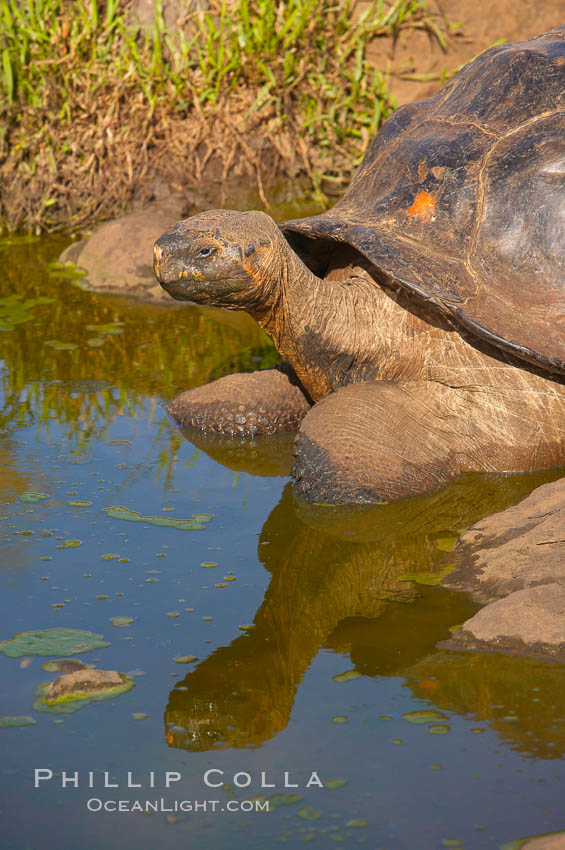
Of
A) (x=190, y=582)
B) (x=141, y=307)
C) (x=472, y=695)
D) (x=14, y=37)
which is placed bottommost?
(x=141, y=307)

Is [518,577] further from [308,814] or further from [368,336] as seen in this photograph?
[368,336]

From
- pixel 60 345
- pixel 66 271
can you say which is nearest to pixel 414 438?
pixel 60 345

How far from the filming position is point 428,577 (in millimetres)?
3613

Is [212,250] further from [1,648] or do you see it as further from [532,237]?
[1,648]

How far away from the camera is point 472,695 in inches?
113

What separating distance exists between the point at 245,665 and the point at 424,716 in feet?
1.88

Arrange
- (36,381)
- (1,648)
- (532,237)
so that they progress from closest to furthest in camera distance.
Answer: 1. (1,648)
2. (532,237)
3. (36,381)

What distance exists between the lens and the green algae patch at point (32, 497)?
167 inches

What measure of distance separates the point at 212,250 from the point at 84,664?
1.67 m

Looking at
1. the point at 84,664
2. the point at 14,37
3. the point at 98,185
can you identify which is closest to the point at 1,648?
the point at 84,664

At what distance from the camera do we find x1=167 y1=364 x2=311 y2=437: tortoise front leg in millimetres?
5062

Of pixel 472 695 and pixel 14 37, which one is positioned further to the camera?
pixel 14 37

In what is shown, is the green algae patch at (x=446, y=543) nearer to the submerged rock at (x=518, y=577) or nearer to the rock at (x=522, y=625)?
the submerged rock at (x=518, y=577)

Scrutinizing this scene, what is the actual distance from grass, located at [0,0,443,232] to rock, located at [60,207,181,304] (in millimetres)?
935
